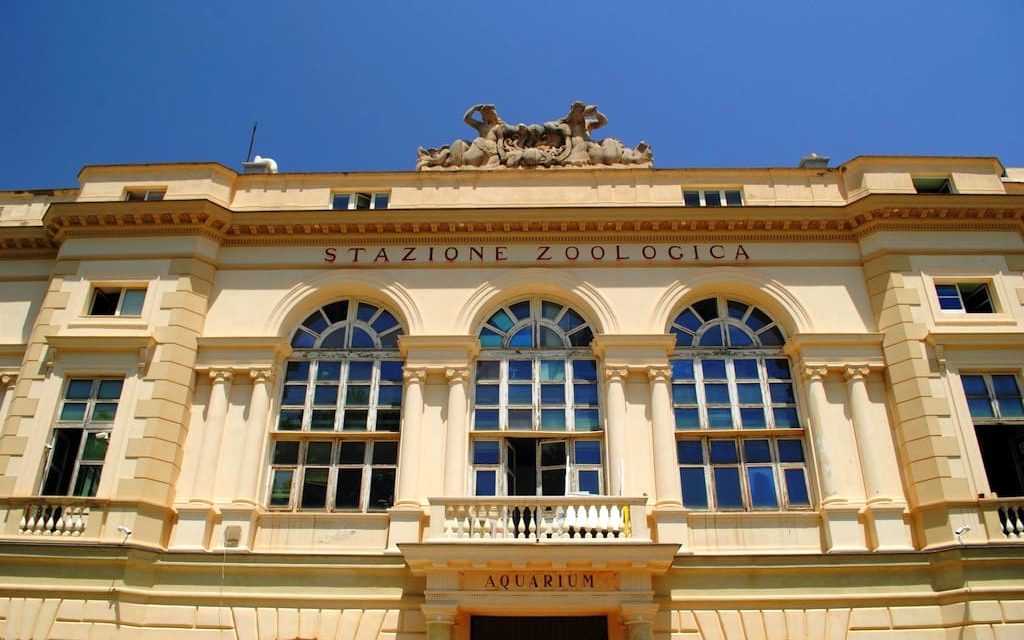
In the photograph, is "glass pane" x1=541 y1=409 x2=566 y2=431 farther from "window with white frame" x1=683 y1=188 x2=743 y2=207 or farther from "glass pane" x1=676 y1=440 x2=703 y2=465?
"window with white frame" x1=683 y1=188 x2=743 y2=207

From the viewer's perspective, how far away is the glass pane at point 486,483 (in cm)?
1750

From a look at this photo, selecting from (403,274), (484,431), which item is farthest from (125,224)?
(484,431)

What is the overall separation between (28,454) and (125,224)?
6.01m

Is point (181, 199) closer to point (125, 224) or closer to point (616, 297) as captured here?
point (125, 224)

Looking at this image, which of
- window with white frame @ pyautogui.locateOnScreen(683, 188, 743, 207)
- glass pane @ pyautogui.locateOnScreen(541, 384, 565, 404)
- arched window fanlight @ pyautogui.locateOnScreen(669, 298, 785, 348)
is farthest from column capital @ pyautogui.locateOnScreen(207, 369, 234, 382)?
window with white frame @ pyautogui.locateOnScreen(683, 188, 743, 207)

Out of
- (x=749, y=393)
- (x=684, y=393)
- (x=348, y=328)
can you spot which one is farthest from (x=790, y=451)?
(x=348, y=328)

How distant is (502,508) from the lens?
15.9m

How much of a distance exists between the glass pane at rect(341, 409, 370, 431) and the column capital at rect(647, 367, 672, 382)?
6590 millimetres

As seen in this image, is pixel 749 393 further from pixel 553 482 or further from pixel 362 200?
pixel 362 200

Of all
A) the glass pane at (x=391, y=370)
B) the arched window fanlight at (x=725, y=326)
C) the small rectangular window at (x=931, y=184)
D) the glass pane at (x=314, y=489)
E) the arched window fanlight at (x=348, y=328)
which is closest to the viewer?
the glass pane at (x=314, y=489)

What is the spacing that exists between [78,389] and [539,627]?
11.6 meters

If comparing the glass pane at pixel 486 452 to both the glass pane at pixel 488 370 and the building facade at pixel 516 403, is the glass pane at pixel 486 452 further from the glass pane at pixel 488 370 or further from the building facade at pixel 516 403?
the glass pane at pixel 488 370

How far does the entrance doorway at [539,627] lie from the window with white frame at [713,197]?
1080cm

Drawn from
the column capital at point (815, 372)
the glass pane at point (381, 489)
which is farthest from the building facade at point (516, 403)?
the glass pane at point (381, 489)
